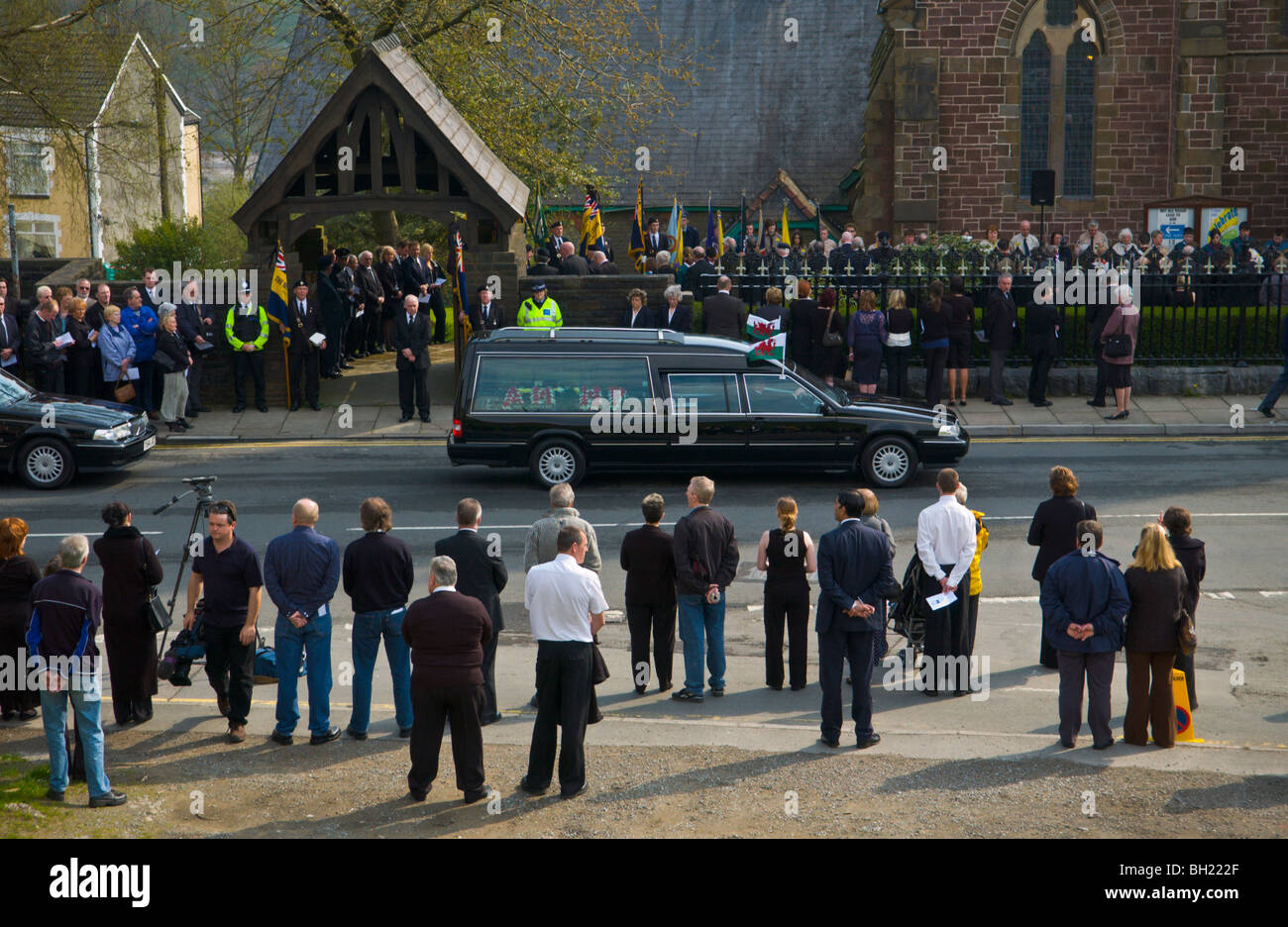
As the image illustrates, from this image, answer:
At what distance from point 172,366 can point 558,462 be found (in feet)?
22.0

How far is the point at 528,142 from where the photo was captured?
1201 inches

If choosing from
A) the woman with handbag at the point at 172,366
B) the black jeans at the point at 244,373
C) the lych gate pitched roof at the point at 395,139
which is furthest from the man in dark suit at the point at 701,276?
the woman with handbag at the point at 172,366

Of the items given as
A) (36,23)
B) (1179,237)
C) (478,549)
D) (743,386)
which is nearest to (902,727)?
(478,549)

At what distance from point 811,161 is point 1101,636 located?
1519 inches

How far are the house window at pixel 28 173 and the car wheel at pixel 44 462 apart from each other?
16725 millimetres

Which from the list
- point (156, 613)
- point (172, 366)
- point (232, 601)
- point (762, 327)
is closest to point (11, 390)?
point (172, 366)

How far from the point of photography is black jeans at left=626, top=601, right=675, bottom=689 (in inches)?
442

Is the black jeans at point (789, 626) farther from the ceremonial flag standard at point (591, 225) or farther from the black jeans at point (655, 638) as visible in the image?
the ceremonial flag standard at point (591, 225)

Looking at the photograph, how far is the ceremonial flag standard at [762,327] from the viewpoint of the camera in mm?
20672

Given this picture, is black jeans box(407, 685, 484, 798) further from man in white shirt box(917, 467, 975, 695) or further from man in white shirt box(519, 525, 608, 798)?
man in white shirt box(917, 467, 975, 695)

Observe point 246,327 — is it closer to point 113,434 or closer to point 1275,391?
point 113,434

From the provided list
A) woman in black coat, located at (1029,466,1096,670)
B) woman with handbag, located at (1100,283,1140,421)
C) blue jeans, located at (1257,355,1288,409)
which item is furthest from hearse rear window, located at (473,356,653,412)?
blue jeans, located at (1257,355,1288,409)

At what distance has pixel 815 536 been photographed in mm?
15633

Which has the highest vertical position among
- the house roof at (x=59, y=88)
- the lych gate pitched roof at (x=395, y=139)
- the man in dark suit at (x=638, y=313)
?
the house roof at (x=59, y=88)
